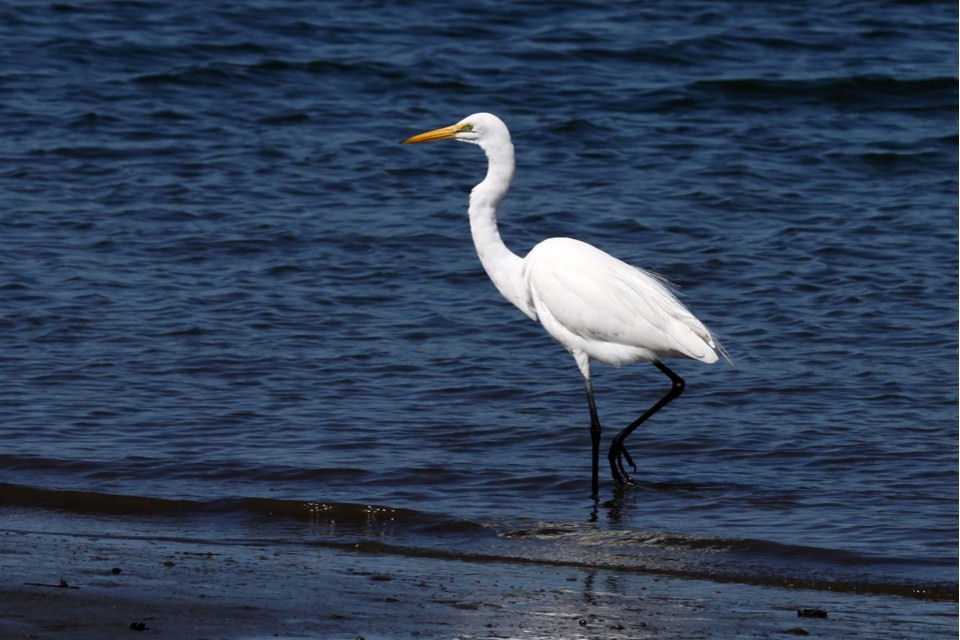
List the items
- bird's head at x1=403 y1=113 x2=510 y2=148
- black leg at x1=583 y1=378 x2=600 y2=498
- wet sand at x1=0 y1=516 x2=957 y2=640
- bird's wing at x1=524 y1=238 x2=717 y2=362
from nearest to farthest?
wet sand at x1=0 y1=516 x2=957 y2=640 < black leg at x1=583 y1=378 x2=600 y2=498 < bird's wing at x1=524 y1=238 x2=717 y2=362 < bird's head at x1=403 y1=113 x2=510 y2=148

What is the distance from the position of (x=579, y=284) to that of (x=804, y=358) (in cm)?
207

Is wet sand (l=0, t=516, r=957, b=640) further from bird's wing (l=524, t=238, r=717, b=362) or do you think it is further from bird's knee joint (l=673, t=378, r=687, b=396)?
bird's knee joint (l=673, t=378, r=687, b=396)

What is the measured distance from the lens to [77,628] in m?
4.41

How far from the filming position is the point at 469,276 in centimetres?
1038

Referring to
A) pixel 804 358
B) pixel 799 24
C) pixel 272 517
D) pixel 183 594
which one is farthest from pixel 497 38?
pixel 183 594

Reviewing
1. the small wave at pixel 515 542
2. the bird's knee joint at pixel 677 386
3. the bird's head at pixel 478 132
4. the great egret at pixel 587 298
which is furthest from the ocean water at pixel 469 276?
the bird's head at pixel 478 132

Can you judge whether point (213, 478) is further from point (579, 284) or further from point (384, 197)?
point (384, 197)

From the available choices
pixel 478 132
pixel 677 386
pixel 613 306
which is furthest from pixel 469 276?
pixel 613 306

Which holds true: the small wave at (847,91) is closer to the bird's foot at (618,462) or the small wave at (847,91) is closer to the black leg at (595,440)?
the black leg at (595,440)

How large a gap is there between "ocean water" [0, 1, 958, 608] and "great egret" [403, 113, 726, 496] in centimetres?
52

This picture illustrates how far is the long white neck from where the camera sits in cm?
741

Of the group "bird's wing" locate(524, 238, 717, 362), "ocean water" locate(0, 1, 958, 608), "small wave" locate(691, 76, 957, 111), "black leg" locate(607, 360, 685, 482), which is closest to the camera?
"ocean water" locate(0, 1, 958, 608)

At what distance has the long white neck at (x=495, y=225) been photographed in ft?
24.3

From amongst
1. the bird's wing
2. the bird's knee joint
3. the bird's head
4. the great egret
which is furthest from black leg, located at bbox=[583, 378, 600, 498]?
the bird's head
